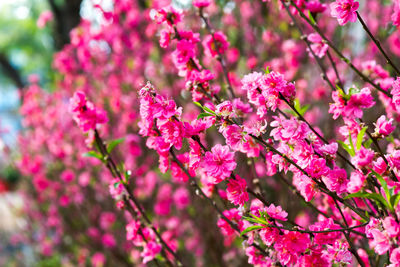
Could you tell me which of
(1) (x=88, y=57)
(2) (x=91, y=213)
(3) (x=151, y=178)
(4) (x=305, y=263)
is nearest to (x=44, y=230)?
(2) (x=91, y=213)

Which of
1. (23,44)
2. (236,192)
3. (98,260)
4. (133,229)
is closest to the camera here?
(236,192)

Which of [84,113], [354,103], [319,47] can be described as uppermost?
[84,113]

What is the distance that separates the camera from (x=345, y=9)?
1359mm

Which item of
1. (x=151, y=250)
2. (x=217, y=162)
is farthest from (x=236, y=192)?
(x=151, y=250)

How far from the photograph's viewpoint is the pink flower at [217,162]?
4.04 feet

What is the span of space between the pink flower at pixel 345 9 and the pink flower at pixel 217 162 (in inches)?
28.3

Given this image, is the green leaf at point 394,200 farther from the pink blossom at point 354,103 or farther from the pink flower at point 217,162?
the pink flower at point 217,162

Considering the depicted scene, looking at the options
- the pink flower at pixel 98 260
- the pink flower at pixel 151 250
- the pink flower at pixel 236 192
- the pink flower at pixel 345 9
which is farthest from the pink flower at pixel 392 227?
the pink flower at pixel 98 260

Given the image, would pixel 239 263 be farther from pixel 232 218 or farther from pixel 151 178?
pixel 232 218

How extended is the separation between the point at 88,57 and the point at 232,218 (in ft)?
11.0

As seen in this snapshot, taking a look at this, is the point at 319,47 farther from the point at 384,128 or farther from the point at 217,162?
the point at 217,162

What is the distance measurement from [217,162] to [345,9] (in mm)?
801

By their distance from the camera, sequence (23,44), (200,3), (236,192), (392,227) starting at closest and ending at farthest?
(392,227), (236,192), (200,3), (23,44)

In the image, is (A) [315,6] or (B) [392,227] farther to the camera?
(A) [315,6]
